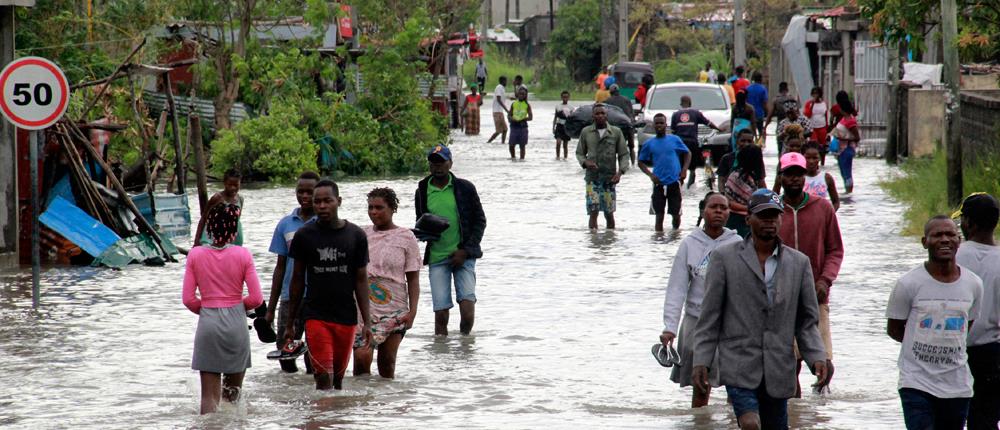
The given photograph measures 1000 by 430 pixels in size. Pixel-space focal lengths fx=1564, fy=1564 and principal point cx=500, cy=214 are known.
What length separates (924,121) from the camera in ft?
92.8

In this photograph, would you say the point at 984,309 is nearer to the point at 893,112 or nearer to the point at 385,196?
the point at 385,196

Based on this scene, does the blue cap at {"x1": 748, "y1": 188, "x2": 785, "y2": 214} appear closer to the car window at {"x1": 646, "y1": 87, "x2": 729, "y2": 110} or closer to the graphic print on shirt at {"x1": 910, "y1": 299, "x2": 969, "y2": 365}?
the graphic print on shirt at {"x1": 910, "y1": 299, "x2": 969, "y2": 365}

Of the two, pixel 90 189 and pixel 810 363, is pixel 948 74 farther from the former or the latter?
pixel 810 363

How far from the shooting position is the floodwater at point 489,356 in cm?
888

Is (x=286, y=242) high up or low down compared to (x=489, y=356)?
up

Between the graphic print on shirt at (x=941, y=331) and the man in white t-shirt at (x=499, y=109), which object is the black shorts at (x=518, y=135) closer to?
the man in white t-shirt at (x=499, y=109)

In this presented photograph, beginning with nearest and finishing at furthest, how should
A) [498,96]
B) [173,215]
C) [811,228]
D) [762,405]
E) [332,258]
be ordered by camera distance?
[762,405]
[811,228]
[332,258]
[173,215]
[498,96]

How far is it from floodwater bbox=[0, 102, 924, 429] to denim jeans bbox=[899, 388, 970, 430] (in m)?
2.07

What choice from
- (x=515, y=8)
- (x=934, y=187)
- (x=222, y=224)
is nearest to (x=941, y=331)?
(x=222, y=224)

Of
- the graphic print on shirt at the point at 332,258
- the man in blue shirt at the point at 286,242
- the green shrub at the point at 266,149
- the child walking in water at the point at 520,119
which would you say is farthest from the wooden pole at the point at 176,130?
the child walking in water at the point at 520,119

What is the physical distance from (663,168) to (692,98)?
13.5 metres

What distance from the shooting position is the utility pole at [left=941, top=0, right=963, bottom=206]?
18.0 m

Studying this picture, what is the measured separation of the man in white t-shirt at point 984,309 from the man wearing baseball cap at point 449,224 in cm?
493

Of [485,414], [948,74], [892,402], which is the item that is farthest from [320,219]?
[948,74]
